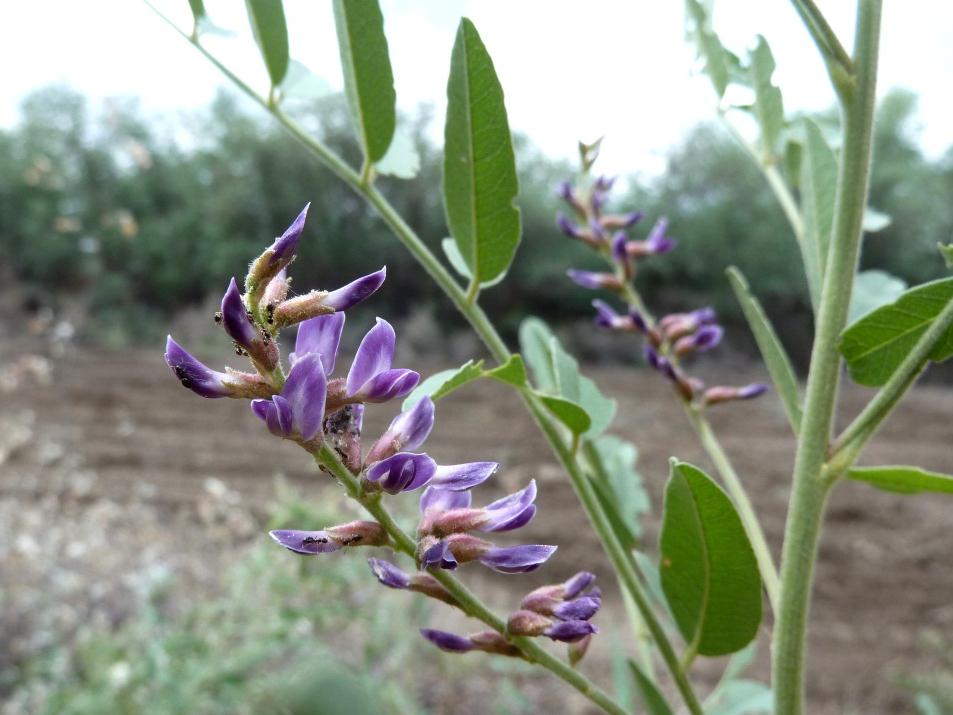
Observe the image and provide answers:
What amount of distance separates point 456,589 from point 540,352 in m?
0.35

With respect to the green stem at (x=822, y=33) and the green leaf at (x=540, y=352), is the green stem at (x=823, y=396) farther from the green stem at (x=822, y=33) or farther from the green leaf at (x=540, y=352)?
the green leaf at (x=540, y=352)

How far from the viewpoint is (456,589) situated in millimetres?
364

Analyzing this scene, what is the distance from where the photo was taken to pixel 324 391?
13.1 inches

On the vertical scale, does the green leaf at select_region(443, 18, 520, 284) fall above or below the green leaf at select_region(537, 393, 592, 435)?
above

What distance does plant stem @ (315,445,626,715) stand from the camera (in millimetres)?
340

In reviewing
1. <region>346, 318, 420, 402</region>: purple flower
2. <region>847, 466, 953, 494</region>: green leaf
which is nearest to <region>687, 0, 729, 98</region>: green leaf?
<region>847, 466, 953, 494</region>: green leaf

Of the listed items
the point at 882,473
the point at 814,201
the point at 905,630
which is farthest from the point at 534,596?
the point at 905,630

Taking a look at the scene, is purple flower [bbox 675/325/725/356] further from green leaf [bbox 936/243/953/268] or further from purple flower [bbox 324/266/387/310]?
purple flower [bbox 324/266/387/310]

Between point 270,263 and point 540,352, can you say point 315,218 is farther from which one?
point 270,263

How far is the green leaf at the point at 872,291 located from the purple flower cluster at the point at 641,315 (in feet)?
0.38

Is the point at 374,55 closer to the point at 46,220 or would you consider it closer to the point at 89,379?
the point at 89,379

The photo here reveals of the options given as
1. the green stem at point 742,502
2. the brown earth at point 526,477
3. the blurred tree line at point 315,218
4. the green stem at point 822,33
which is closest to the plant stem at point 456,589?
the green stem at point 742,502

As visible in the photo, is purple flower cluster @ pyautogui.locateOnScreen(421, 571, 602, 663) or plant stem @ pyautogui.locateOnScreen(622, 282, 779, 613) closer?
purple flower cluster @ pyautogui.locateOnScreen(421, 571, 602, 663)

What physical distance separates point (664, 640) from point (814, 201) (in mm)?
307
